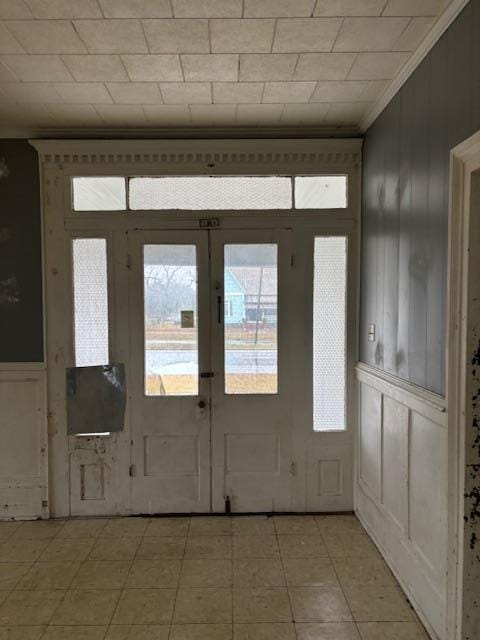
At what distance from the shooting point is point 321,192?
3125 millimetres

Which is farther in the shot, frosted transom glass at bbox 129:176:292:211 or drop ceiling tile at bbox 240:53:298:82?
frosted transom glass at bbox 129:176:292:211

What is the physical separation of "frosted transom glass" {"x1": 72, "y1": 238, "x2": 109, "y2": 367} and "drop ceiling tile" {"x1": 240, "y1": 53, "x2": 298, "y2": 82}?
60.1 inches

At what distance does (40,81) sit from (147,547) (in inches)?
115

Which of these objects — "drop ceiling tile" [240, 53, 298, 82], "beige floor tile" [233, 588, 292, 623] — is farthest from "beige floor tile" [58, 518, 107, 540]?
"drop ceiling tile" [240, 53, 298, 82]

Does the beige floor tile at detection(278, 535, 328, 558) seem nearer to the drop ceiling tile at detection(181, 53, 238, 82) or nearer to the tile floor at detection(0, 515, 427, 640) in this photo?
the tile floor at detection(0, 515, 427, 640)

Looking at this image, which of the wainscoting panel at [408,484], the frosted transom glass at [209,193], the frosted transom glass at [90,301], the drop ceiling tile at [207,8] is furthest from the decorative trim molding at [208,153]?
the wainscoting panel at [408,484]

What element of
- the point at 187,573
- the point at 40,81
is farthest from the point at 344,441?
the point at 40,81

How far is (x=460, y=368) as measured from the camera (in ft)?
5.84

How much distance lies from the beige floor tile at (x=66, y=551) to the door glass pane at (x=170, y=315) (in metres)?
1.06

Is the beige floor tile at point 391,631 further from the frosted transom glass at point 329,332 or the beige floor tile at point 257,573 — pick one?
the frosted transom glass at point 329,332

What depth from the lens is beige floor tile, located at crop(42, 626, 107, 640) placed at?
6.56ft

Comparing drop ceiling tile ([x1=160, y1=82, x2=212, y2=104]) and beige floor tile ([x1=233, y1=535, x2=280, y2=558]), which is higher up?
drop ceiling tile ([x1=160, y1=82, x2=212, y2=104])

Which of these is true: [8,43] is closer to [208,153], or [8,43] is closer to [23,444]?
Answer: [208,153]

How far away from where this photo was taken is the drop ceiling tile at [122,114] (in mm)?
2697
